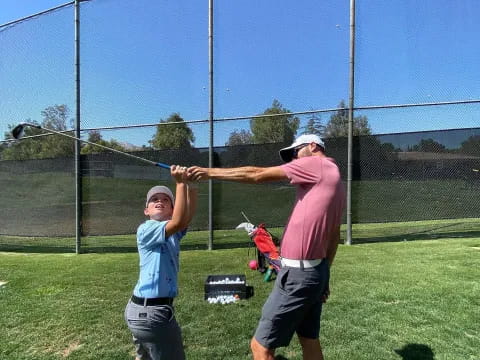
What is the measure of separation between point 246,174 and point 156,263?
784 millimetres

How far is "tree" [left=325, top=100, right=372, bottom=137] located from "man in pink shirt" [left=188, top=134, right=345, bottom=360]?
5.32m

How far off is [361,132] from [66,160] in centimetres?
620

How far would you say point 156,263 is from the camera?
8.18ft

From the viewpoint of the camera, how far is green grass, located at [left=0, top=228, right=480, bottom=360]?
145 inches

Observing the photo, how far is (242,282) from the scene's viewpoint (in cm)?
484

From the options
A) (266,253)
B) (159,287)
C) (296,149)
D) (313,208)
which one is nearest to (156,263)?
(159,287)

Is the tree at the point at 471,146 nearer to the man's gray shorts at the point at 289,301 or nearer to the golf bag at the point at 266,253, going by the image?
the golf bag at the point at 266,253

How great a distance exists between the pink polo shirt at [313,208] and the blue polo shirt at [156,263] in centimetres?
72

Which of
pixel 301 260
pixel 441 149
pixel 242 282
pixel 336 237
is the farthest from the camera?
pixel 441 149

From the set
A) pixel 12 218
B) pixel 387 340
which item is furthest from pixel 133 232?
pixel 387 340

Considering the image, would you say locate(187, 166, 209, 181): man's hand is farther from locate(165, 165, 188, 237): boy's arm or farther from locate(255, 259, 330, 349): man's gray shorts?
locate(255, 259, 330, 349): man's gray shorts

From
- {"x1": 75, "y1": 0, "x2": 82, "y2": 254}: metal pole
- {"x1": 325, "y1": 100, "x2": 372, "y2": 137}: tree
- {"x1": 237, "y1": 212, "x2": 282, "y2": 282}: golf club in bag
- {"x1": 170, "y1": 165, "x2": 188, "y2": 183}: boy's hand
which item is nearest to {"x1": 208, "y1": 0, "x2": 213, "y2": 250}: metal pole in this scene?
{"x1": 237, "y1": 212, "x2": 282, "y2": 282}: golf club in bag

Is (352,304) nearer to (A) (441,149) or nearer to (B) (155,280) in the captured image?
(B) (155,280)

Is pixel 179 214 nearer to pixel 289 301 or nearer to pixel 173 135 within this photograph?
pixel 289 301
